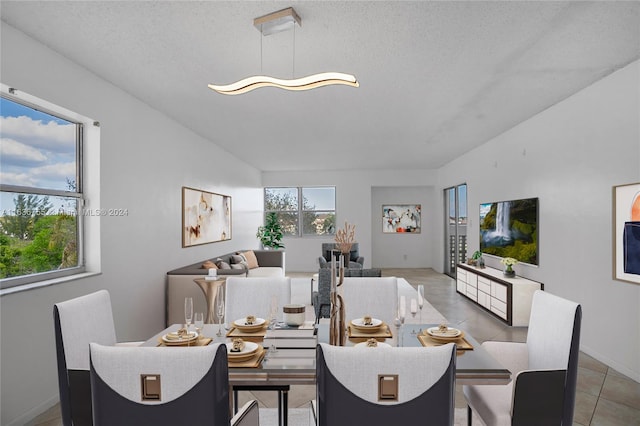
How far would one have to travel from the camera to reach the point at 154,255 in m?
4.74

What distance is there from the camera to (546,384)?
1.88 m

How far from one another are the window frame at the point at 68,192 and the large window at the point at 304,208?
751 cm

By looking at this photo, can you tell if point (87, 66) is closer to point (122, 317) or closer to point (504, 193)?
point (122, 317)

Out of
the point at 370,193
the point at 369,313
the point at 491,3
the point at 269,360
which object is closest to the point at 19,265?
the point at 269,360

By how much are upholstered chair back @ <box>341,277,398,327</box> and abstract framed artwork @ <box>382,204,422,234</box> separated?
28.1 feet

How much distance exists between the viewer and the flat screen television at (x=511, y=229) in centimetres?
527

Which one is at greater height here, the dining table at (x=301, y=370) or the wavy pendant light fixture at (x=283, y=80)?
the wavy pendant light fixture at (x=283, y=80)

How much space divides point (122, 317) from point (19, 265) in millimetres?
1223

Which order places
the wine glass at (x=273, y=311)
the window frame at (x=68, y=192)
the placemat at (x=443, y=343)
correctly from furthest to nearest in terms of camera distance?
the window frame at (x=68, y=192), the wine glass at (x=273, y=311), the placemat at (x=443, y=343)

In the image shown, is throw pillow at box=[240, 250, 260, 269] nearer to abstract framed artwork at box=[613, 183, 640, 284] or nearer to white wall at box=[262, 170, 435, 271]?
white wall at box=[262, 170, 435, 271]

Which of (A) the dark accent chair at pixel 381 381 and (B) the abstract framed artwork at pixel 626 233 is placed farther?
(B) the abstract framed artwork at pixel 626 233

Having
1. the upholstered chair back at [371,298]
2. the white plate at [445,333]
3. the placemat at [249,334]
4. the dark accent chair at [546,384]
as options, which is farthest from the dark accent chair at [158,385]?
the upholstered chair back at [371,298]

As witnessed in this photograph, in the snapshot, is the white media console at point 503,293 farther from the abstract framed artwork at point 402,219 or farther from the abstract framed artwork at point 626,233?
the abstract framed artwork at point 402,219

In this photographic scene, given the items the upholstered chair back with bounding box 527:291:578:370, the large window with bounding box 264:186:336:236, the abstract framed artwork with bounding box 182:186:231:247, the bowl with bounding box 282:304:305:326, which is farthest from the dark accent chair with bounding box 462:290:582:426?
the large window with bounding box 264:186:336:236
